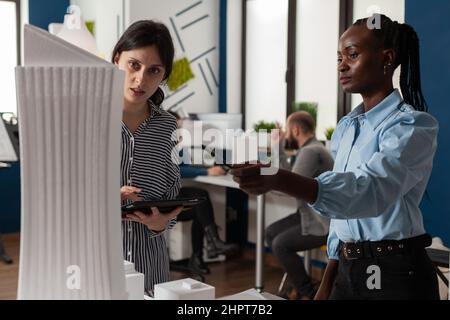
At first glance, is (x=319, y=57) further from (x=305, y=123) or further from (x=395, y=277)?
(x=395, y=277)

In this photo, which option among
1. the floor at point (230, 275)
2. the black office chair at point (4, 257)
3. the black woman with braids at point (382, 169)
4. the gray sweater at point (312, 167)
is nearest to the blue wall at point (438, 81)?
the gray sweater at point (312, 167)

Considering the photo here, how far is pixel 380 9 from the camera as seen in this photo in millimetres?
3969

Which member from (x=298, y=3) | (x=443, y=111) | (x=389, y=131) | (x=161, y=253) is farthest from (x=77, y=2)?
(x=389, y=131)

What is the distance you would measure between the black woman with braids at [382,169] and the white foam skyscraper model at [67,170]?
0.43m

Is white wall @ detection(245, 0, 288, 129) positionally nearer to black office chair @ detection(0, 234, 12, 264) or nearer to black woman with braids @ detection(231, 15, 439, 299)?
black office chair @ detection(0, 234, 12, 264)

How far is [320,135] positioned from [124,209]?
3593 millimetres

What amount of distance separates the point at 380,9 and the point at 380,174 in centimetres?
320

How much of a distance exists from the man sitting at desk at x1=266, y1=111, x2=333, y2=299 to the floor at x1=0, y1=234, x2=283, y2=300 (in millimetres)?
461

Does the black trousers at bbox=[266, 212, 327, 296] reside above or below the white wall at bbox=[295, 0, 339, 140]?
below

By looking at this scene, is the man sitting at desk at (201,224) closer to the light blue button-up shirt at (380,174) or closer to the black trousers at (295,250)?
the black trousers at (295,250)

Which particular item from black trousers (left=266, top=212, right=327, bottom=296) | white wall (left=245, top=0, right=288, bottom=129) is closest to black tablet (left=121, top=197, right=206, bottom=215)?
black trousers (left=266, top=212, right=327, bottom=296)

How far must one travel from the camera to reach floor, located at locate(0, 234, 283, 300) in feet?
13.3

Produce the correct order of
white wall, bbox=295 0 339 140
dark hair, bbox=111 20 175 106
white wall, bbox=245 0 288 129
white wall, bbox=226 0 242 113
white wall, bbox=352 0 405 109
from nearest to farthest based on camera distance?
dark hair, bbox=111 20 175 106
white wall, bbox=352 0 405 109
white wall, bbox=295 0 339 140
white wall, bbox=245 0 288 129
white wall, bbox=226 0 242 113

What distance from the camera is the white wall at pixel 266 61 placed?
16.1ft
